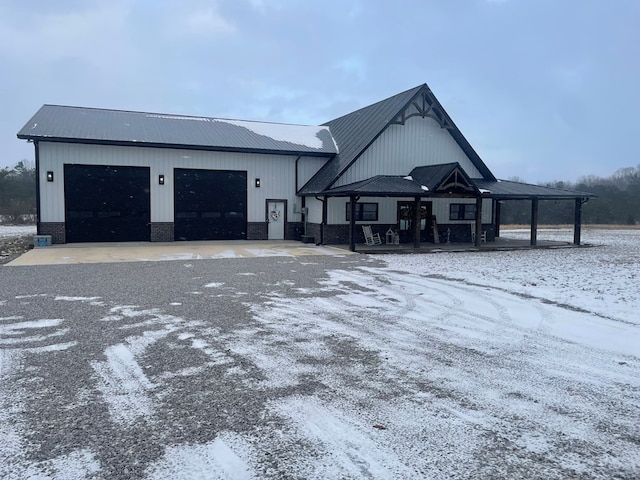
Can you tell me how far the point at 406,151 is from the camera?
21.0 m

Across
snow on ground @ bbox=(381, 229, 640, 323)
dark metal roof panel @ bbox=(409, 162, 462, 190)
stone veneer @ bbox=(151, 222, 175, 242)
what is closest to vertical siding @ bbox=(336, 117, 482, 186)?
dark metal roof panel @ bbox=(409, 162, 462, 190)

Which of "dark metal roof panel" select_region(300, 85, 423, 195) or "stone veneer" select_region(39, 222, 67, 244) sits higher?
"dark metal roof panel" select_region(300, 85, 423, 195)

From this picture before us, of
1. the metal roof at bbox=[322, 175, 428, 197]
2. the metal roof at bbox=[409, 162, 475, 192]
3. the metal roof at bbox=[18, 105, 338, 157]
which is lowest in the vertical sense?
the metal roof at bbox=[322, 175, 428, 197]

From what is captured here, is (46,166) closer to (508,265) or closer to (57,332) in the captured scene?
(57,332)

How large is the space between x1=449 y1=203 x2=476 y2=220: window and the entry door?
7680 millimetres

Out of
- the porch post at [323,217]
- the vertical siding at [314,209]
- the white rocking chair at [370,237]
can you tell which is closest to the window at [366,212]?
the white rocking chair at [370,237]

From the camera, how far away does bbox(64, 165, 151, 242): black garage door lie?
19125 millimetres

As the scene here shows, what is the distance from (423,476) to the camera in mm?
3111

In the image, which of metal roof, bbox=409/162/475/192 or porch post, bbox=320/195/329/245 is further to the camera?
porch post, bbox=320/195/329/245

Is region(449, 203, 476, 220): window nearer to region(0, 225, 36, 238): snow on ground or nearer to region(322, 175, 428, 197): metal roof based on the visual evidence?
region(322, 175, 428, 197): metal roof

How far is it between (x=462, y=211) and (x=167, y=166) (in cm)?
1326

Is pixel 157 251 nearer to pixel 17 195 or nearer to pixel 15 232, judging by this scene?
pixel 15 232

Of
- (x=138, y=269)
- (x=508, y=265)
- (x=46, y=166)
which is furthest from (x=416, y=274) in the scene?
(x=46, y=166)

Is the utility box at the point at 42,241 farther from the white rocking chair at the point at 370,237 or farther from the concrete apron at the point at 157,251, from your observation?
the white rocking chair at the point at 370,237
